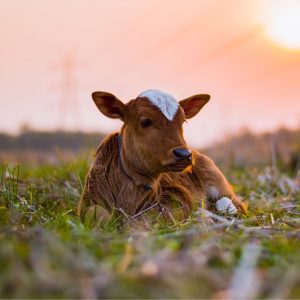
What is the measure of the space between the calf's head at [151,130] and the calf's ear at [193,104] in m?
0.63

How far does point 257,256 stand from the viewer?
396 centimetres

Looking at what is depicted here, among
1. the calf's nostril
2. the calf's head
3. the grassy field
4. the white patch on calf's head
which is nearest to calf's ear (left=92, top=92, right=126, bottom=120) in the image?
the calf's head

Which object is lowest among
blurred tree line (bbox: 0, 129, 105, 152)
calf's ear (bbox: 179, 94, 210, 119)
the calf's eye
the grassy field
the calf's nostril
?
blurred tree line (bbox: 0, 129, 105, 152)

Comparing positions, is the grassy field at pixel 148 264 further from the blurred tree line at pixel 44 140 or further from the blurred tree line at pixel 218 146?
the blurred tree line at pixel 44 140

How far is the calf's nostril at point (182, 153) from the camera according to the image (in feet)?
20.2

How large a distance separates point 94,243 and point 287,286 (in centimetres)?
131

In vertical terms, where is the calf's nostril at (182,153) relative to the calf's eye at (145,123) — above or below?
below

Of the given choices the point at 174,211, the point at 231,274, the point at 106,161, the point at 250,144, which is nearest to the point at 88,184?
the point at 106,161

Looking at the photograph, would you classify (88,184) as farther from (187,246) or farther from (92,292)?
(92,292)

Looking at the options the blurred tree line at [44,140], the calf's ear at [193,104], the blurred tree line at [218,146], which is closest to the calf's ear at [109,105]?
the calf's ear at [193,104]

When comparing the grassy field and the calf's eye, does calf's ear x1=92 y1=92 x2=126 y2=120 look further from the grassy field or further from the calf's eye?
the grassy field

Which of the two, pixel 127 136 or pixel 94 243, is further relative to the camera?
pixel 127 136

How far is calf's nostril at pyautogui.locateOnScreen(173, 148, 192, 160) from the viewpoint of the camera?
242 inches

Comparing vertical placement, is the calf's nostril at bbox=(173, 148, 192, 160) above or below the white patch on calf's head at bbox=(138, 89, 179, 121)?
below
